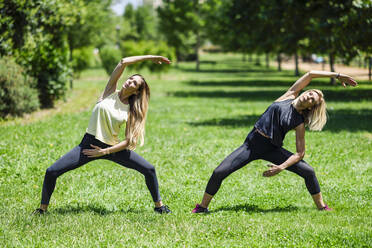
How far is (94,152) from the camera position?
5.91 meters

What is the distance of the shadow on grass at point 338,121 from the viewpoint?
14293mm

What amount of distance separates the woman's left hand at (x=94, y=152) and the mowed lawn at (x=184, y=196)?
0.78 m

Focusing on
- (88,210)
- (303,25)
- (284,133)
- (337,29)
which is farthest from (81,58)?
(284,133)

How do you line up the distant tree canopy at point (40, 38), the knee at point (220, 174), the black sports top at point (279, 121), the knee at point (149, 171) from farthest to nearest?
the distant tree canopy at point (40, 38) → the knee at point (220, 174) → the knee at point (149, 171) → the black sports top at point (279, 121)

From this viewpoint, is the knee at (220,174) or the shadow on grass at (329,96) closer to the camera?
the knee at (220,174)

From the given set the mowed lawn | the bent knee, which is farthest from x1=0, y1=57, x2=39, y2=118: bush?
the bent knee

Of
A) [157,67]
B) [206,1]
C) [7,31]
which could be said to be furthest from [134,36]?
[7,31]

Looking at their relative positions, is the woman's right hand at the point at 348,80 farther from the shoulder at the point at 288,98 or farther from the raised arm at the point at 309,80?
the shoulder at the point at 288,98

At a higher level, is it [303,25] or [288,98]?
[303,25]

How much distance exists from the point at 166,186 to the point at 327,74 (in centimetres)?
315

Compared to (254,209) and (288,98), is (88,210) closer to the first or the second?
(254,209)

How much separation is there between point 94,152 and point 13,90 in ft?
34.3

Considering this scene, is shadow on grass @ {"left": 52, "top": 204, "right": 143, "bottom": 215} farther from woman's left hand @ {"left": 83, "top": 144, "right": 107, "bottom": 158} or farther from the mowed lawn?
woman's left hand @ {"left": 83, "top": 144, "right": 107, "bottom": 158}

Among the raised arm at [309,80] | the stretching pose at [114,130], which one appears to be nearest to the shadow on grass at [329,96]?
the raised arm at [309,80]
